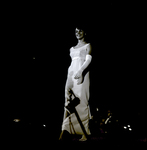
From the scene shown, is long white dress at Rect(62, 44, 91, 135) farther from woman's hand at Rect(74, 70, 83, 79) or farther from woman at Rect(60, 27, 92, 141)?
woman's hand at Rect(74, 70, 83, 79)

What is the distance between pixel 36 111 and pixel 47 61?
1293mm

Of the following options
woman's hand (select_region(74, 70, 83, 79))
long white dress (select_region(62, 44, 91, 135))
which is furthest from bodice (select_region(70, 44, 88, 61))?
woman's hand (select_region(74, 70, 83, 79))

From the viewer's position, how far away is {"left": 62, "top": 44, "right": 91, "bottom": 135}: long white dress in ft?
7.89

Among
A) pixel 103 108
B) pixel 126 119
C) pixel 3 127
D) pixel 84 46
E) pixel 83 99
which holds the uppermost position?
pixel 84 46

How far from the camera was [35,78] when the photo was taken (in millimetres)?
4223

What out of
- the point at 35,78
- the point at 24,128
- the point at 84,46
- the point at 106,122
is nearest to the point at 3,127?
the point at 24,128

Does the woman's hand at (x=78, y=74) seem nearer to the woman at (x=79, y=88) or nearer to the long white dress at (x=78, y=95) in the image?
the woman at (x=79, y=88)

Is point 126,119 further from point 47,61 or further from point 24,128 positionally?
point 24,128

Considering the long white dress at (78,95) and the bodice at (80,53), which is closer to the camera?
the long white dress at (78,95)

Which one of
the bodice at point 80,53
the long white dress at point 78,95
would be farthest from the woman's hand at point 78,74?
the bodice at point 80,53

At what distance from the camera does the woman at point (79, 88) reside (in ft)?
7.90

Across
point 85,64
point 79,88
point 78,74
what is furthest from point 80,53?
point 79,88

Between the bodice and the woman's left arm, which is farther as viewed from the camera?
the bodice

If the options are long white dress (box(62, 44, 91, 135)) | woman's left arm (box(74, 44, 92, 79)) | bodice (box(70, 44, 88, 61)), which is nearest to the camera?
long white dress (box(62, 44, 91, 135))
